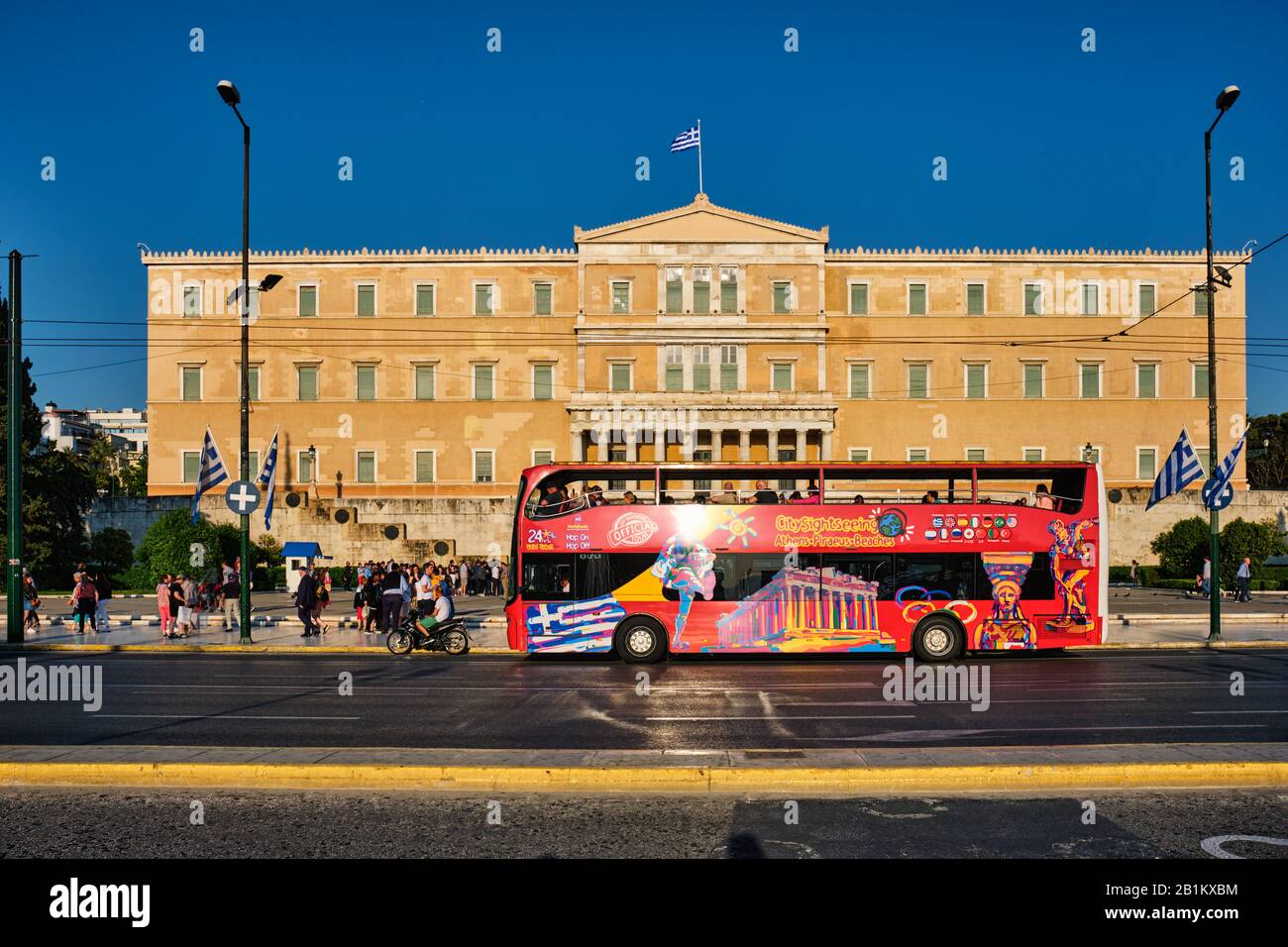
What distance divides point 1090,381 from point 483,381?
112 feet

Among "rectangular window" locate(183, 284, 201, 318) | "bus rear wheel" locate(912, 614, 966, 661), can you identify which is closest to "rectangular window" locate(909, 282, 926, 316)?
"rectangular window" locate(183, 284, 201, 318)

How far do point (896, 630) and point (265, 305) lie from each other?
48.2 meters

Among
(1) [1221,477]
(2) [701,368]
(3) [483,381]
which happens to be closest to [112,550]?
(3) [483,381]

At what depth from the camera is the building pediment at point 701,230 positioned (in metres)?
57.9

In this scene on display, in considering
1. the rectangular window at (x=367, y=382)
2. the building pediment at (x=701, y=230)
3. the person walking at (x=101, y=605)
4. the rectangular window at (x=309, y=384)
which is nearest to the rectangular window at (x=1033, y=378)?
the building pediment at (x=701, y=230)

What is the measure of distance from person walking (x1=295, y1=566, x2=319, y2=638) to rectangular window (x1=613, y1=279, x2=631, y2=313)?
35189 millimetres

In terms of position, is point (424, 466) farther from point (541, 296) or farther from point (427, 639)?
point (427, 639)

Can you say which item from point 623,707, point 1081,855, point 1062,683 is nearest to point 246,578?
point 623,707

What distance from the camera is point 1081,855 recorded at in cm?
754

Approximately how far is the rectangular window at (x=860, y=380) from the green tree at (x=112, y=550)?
3813 cm

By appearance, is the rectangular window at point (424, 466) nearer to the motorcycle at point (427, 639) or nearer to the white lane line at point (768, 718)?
the motorcycle at point (427, 639)

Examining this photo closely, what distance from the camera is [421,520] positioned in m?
48.8

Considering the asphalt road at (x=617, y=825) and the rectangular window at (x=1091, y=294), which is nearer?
the asphalt road at (x=617, y=825)

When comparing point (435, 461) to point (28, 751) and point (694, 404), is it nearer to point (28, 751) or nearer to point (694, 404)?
point (694, 404)
